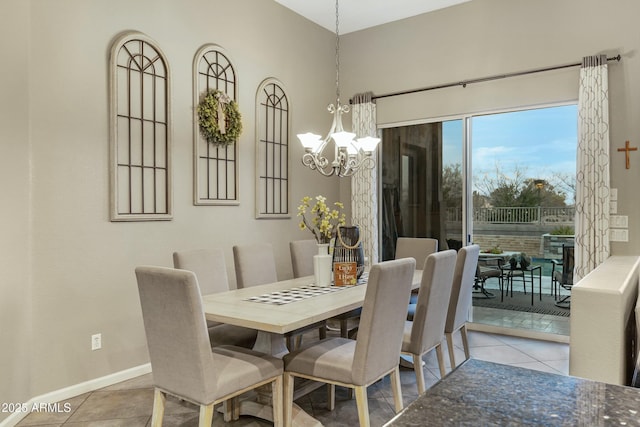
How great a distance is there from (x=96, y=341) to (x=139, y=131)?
1.59 metres

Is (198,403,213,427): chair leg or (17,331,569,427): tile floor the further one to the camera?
(17,331,569,427): tile floor

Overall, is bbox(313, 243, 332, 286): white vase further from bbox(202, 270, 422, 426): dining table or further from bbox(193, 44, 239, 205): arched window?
bbox(193, 44, 239, 205): arched window

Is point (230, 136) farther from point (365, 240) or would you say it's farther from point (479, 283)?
point (479, 283)

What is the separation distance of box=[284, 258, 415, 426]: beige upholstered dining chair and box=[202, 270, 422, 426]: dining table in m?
0.19

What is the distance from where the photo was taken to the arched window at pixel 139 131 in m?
3.37

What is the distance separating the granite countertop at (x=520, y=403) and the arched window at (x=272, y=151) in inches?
156

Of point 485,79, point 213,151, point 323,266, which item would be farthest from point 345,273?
point 485,79

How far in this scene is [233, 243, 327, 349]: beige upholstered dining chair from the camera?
138 inches

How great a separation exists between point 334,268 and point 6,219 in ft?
6.84

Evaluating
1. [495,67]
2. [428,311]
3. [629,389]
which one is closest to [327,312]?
Result: [428,311]

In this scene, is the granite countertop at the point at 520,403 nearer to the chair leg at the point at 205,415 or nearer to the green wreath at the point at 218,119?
the chair leg at the point at 205,415

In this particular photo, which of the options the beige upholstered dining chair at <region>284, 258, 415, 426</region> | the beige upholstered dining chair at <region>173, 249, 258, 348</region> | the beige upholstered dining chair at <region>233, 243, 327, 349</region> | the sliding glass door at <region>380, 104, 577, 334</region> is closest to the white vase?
the beige upholstered dining chair at <region>233, 243, 327, 349</region>

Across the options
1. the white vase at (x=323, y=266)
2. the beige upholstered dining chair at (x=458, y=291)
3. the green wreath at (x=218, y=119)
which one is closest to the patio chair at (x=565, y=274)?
the beige upholstered dining chair at (x=458, y=291)

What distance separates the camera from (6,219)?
2.71 m
